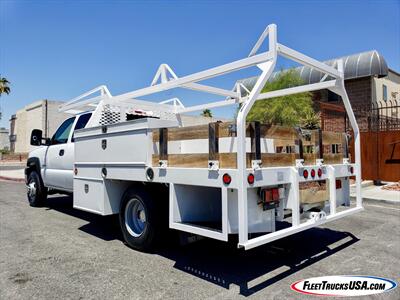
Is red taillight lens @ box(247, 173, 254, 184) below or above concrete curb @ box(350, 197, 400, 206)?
above

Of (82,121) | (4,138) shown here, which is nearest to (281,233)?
(82,121)

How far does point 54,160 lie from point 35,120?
34346 mm

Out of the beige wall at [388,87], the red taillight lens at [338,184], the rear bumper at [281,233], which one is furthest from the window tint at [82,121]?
the beige wall at [388,87]

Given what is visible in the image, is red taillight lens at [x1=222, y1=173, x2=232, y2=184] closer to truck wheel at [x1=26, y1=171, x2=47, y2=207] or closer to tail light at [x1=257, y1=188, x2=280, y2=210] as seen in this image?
tail light at [x1=257, y1=188, x2=280, y2=210]

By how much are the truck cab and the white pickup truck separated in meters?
0.94

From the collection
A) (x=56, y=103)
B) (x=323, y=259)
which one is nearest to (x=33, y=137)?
(x=323, y=259)

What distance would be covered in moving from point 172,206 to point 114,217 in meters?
3.46

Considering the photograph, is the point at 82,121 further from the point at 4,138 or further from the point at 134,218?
the point at 4,138

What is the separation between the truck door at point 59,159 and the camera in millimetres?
6660

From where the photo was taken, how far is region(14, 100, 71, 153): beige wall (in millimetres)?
36125

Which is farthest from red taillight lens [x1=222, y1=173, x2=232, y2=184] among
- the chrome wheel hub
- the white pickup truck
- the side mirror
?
the side mirror

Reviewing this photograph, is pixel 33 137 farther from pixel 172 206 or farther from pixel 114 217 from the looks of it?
pixel 172 206

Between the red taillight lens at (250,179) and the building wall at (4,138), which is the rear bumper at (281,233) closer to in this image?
the red taillight lens at (250,179)

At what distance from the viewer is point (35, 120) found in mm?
37719
